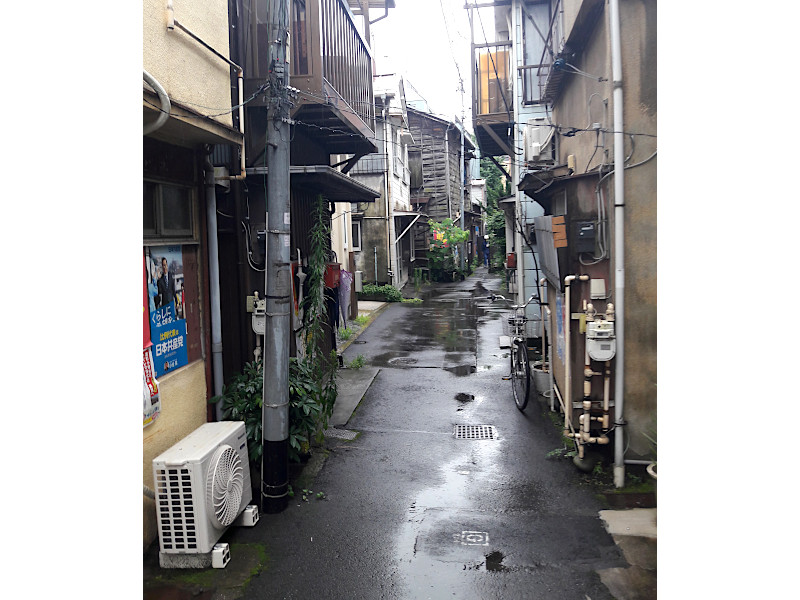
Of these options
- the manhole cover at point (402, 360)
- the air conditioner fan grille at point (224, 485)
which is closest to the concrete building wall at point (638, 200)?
the air conditioner fan grille at point (224, 485)

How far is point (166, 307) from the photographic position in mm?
6328

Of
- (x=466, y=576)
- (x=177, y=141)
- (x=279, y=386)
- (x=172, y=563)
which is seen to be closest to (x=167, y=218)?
(x=177, y=141)

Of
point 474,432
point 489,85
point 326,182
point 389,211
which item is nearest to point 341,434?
point 474,432

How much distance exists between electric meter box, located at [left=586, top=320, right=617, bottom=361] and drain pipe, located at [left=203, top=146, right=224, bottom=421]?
4.32m

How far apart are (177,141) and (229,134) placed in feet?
1.77

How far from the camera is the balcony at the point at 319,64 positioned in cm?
844

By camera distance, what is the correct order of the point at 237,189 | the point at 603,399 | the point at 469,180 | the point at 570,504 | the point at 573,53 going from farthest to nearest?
the point at 469,180
the point at 573,53
the point at 237,189
the point at 603,399
the point at 570,504

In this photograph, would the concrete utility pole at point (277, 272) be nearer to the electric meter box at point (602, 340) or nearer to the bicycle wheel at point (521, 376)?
the electric meter box at point (602, 340)

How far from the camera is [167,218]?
21.4ft

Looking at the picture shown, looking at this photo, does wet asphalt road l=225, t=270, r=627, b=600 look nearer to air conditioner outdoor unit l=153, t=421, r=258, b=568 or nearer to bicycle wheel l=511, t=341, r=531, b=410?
bicycle wheel l=511, t=341, r=531, b=410

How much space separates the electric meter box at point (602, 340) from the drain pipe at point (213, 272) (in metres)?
4.32

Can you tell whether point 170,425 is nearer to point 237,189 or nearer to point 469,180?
point 237,189

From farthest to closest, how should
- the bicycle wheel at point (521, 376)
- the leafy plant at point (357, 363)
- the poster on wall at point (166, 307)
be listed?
the leafy plant at point (357, 363)
the bicycle wheel at point (521, 376)
the poster on wall at point (166, 307)

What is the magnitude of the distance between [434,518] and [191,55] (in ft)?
17.2
